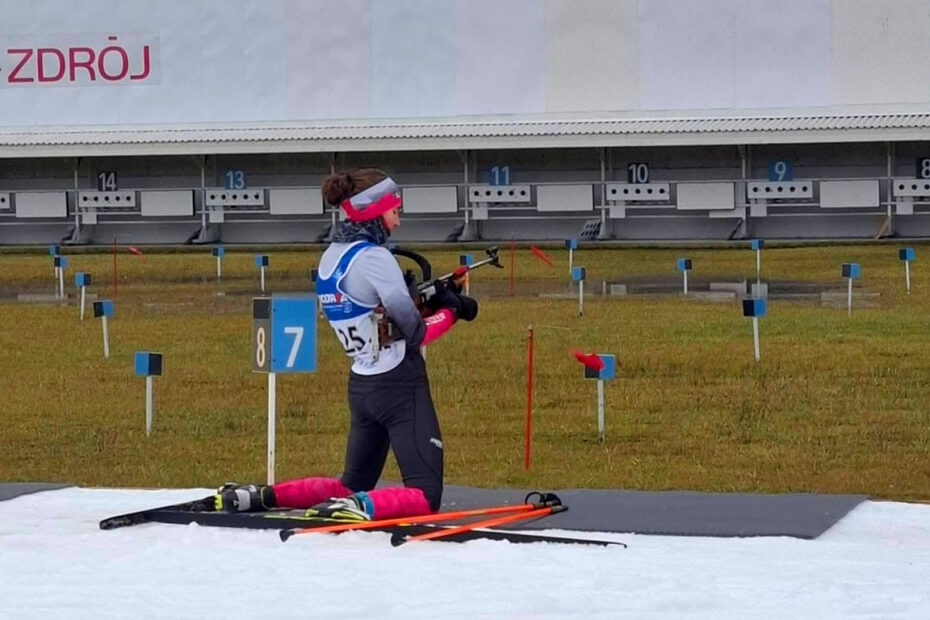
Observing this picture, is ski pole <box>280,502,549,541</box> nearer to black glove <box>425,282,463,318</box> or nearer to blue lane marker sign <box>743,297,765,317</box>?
black glove <box>425,282,463,318</box>

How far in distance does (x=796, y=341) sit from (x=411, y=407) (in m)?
11.5

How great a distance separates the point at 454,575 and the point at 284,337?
2.99m

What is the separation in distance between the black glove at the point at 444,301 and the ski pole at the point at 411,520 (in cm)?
105

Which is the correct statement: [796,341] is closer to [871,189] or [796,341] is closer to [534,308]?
[534,308]

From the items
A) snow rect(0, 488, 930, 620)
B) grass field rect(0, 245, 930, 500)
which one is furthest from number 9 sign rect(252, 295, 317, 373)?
grass field rect(0, 245, 930, 500)

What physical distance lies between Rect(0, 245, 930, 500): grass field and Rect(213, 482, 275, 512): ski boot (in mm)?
3223

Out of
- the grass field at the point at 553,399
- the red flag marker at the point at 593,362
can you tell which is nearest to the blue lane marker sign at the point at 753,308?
the grass field at the point at 553,399

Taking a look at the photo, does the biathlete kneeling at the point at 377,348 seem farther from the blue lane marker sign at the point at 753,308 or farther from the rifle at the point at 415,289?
the blue lane marker sign at the point at 753,308

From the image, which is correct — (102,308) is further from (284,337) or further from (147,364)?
(284,337)

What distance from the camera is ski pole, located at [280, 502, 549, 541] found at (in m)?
8.56

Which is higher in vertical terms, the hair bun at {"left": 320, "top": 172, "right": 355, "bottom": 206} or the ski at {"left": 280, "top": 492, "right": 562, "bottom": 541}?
the hair bun at {"left": 320, "top": 172, "right": 355, "bottom": 206}

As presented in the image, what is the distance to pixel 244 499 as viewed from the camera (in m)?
9.06

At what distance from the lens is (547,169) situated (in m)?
40.6

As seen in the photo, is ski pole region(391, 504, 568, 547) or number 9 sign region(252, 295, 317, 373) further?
number 9 sign region(252, 295, 317, 373)
